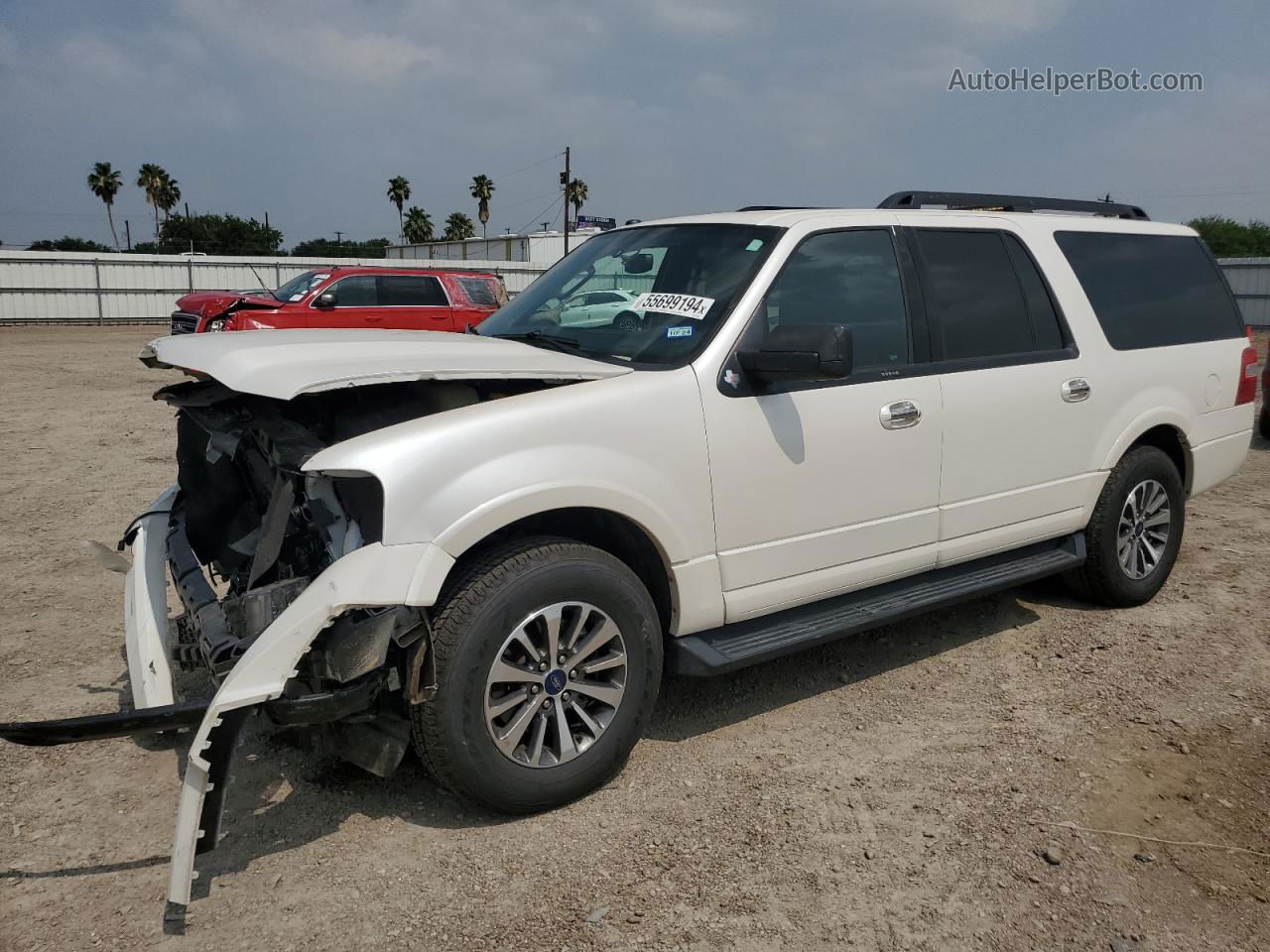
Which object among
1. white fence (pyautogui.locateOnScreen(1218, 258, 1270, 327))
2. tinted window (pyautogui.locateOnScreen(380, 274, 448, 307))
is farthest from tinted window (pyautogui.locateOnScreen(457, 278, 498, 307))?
white fence (pyautogui.locateOnScreen(1218, 258, 1270, 327))

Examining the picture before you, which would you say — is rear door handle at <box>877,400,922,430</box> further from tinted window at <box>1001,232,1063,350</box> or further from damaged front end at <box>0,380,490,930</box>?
damaged front end at <box>0,380,490,930</box>

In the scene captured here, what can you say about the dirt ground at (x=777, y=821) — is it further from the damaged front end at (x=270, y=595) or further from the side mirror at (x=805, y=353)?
the side mirror at (x=805, y=353)

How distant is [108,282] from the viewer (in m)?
30.2

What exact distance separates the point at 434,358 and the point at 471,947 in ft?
5.75

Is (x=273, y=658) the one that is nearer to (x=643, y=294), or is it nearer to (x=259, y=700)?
(x=259, y=700)

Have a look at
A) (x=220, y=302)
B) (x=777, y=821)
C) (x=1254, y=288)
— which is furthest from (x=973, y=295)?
(x=1254, y=288)

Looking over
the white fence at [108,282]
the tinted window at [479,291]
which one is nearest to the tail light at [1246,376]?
the tinted window at [479,291]

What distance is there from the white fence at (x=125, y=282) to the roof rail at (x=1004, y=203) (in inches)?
985

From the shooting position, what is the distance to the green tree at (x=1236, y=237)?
57000mm

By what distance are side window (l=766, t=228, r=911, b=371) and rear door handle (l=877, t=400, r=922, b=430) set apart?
0.54ft

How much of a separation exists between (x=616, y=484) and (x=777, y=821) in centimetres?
121

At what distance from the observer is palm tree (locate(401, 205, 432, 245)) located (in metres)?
71.8

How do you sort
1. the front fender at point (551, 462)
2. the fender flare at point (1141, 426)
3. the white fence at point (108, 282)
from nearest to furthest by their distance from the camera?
1. the front fender at point (551, 462)
2. the fender flare at point (1141, 426)
3. the white fence at point (108, 282)

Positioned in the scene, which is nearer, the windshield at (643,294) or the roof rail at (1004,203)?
the windshield at (643,294)
